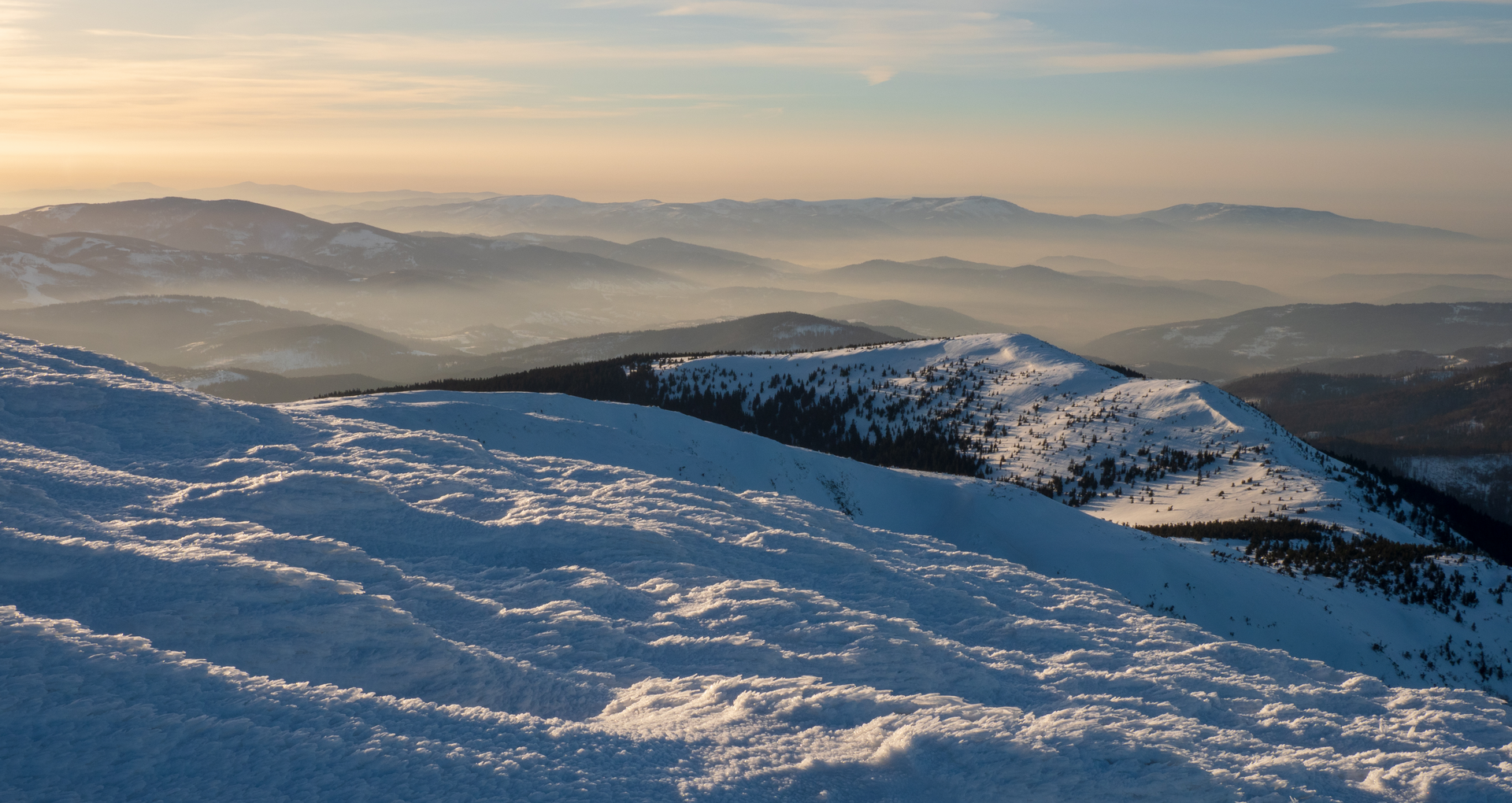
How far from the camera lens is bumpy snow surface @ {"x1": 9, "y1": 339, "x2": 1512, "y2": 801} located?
730 centimetres

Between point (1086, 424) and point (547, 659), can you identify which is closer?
point (547, 659)

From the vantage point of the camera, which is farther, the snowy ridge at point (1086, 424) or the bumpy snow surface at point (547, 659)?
the snowy ridge at point (1086, 424)

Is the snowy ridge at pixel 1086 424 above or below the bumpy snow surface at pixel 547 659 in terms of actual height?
below

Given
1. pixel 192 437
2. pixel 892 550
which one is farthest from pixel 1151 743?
pixel 192 437

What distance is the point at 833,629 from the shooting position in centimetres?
1206

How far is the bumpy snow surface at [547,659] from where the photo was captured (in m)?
7.30

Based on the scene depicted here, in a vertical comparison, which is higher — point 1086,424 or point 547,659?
point 547,659

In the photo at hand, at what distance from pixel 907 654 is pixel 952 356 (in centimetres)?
7006

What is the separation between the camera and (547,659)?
10.4m

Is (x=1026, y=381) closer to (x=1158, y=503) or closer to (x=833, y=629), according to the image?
(x=1158, y=503)

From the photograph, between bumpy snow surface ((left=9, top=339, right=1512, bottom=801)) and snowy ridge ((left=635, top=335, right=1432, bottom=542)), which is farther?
snowy ridge ((left=635, top=335, right=1432, bottom=542))

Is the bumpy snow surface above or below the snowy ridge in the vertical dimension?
above

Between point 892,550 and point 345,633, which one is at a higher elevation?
point 345,633

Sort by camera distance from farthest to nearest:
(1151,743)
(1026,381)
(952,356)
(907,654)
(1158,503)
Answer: (952,356)
(1026,381)
(1158,503)
(907,654)
(1151,743)
